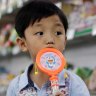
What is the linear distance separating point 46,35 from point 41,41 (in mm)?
31

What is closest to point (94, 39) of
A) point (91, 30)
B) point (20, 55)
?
point (91, 30)

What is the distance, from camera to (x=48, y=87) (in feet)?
4.36

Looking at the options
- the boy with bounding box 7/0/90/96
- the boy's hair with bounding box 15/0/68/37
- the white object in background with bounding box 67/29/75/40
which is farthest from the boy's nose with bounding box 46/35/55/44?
the white object in background with bounding box 67/29/75/40

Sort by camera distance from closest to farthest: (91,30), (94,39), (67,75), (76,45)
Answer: (67,75) < (91,30) < (94,39) < (76,45)

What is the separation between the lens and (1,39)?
10.6ft

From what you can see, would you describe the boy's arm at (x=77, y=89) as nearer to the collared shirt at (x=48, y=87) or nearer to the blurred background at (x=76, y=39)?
the collared shirt at (x=48, y=87)

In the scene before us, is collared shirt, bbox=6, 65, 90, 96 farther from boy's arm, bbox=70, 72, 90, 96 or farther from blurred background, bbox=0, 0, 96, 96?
blurred background, bbox=0, 0, 96, 96

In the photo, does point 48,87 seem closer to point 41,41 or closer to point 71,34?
point 41,41

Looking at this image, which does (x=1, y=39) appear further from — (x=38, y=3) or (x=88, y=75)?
(x=38, y=3)

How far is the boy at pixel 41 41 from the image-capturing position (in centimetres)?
129

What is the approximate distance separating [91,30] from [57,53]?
2.39 feet

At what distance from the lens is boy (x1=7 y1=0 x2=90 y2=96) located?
1293mm

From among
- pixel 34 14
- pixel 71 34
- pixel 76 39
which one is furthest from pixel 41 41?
pixel 76 39

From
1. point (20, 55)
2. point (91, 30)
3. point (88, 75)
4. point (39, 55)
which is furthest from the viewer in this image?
point (20, 55)
